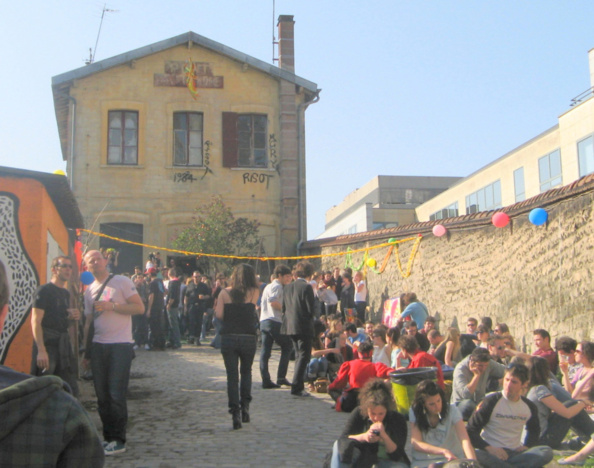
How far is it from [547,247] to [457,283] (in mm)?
3438

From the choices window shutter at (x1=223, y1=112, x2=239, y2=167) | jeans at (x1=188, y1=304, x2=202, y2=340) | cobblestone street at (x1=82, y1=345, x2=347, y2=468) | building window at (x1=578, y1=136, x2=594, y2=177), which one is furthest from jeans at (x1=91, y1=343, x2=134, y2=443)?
building window at (x1=578, y1=136, x2=594, y2=177)

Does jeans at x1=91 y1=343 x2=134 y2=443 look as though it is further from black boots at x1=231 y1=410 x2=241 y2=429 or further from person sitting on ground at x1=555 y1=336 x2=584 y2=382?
person sitting on ground at x1=555 y1=336 x2=584 y2=382

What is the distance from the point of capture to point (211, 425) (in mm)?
8406

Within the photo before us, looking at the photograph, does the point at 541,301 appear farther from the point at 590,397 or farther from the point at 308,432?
the point at 308,432

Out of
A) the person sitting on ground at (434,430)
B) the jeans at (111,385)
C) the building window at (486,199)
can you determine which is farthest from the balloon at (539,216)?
the building window at (486,199)

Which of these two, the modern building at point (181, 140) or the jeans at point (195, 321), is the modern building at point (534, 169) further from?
the jeans at point (195, 321)

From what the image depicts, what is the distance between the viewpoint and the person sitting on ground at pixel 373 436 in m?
6.08

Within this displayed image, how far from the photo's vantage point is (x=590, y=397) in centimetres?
806

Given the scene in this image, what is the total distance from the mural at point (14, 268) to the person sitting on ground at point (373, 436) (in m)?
4.59

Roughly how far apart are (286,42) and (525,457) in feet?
75.2

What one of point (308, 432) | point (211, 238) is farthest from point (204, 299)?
point (308, 432)

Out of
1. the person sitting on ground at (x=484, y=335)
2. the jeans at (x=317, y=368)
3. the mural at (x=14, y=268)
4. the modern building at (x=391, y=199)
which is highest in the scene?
the modern building at (x=391, y=199)

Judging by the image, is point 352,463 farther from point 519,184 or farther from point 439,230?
point 519,184

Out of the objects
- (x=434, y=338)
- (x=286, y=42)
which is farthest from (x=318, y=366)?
(x=286, y=42)
